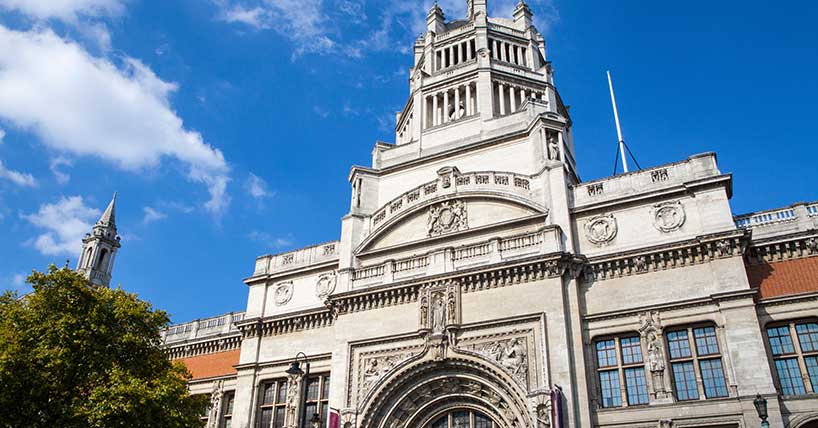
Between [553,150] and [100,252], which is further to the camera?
[100,252]

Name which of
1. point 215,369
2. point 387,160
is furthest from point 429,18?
point 215,369

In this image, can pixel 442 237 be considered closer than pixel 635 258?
No

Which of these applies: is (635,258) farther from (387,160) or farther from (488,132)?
(387,160)

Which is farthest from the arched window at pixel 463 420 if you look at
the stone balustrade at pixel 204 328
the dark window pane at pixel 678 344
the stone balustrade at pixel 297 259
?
the stone balustrade at pixel 204 328

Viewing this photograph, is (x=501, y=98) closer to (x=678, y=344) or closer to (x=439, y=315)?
(x=439, y=315)

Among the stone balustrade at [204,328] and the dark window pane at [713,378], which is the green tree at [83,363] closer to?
the stone balustrade at [204,328]

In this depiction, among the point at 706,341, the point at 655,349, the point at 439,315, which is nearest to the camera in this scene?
the point at 706,341

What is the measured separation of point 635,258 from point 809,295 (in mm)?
6962

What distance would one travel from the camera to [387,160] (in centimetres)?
4106

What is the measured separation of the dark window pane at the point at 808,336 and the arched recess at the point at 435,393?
12.4m

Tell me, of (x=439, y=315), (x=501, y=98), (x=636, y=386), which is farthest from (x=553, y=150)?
(x=636, y=386)

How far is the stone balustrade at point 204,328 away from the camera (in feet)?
138

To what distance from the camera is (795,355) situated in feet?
83.6

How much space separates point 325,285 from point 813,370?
2487cm
